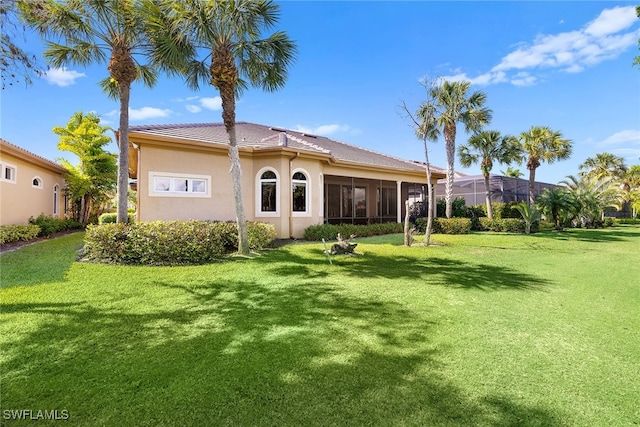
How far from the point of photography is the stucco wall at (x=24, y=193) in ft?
42.6

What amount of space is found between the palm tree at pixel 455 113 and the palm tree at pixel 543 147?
22.5 feet

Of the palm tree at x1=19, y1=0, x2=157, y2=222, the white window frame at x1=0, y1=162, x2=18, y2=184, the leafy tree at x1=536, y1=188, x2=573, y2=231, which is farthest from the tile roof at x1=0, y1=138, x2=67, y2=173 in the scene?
the leafy tree at x1=536, y1=188, x2=573, y2=231

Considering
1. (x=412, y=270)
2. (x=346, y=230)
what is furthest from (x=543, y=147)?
(x=412, y=270)

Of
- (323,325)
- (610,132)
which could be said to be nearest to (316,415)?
(323,325)

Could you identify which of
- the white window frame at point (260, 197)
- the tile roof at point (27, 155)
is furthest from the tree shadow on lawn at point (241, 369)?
the tile roof at point (27, 155)

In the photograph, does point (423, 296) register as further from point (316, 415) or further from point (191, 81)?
point (191, 81)

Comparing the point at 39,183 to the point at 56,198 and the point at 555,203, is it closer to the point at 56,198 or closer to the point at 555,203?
the point at 56,198

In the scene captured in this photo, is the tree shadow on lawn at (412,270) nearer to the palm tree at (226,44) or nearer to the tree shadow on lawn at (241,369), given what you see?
Answer: the palm tree at (226,44)

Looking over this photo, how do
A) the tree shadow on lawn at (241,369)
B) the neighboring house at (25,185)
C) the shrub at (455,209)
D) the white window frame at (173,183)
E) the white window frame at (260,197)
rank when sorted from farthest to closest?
the shrub at (455,209)
the white window frame at (260,197)
the neighboring house at (25,185)
the white window frame at (173,183)
the tree shadow on lawn at (241,369)

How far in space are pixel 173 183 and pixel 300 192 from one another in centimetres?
548

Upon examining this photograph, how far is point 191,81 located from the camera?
36.6ft

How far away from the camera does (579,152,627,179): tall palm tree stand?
129ft

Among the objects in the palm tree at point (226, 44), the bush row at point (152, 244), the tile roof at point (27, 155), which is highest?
the palm tree at point (226, 44)

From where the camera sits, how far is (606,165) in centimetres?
4016
